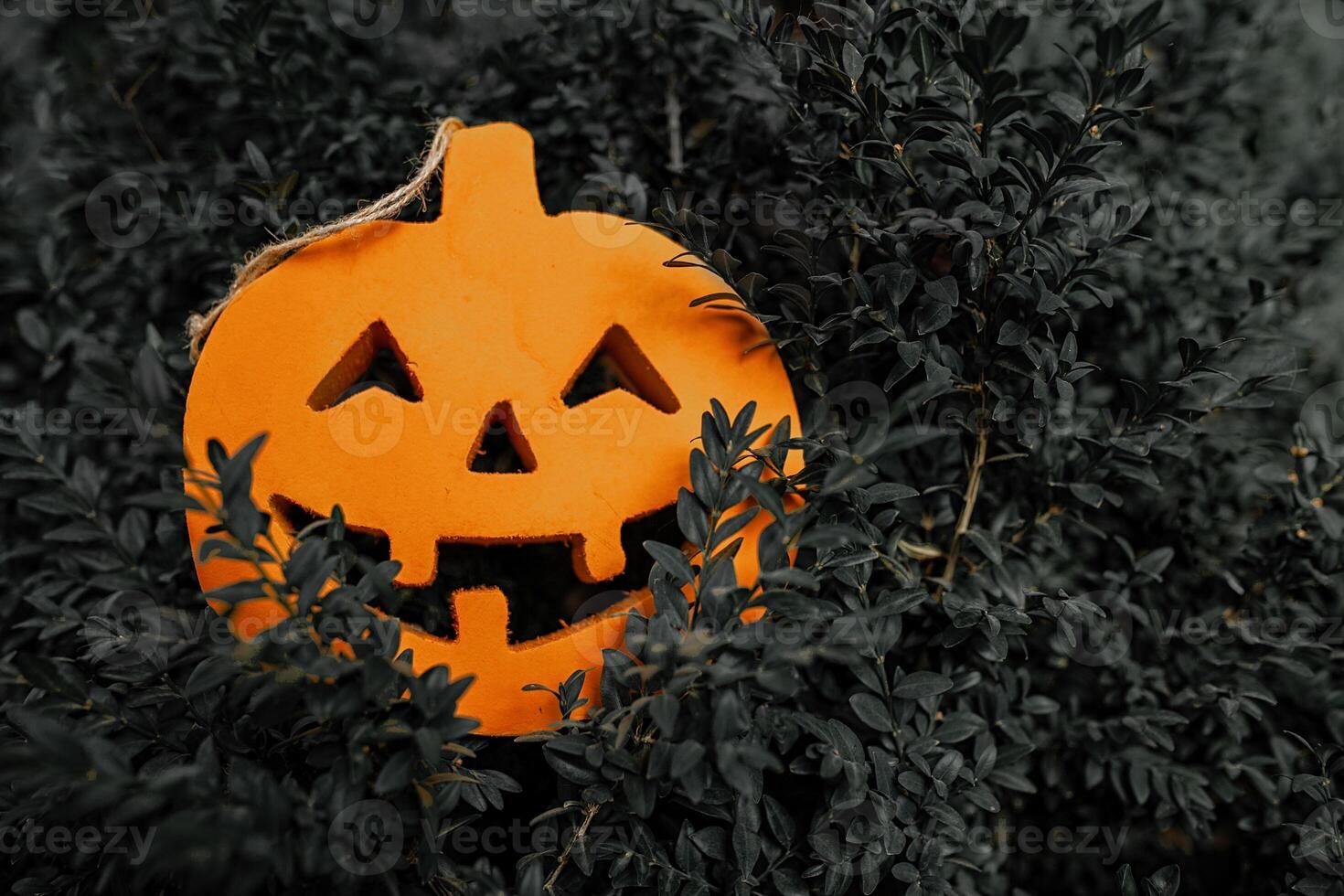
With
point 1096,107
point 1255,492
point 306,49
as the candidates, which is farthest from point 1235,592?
point 306,49

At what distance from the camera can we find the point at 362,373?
1.22m

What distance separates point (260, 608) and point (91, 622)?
190mm

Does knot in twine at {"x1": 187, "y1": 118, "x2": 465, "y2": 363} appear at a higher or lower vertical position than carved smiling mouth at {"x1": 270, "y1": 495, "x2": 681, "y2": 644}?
higher

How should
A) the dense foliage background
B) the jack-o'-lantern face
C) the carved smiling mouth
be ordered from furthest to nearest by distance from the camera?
the carved smiling mouth, the jack-o'-lantern face, the dense foliage background

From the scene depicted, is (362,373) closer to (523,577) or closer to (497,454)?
(497,454)

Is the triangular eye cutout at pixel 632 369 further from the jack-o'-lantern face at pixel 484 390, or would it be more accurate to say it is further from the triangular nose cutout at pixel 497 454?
the triangular nose cutout at pixel 497 454

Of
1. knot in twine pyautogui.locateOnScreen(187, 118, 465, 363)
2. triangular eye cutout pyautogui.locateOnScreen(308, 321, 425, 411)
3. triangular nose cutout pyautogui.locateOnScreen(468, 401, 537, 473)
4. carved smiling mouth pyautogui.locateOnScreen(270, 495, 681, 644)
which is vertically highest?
knot in twine pyautogui.locateOnScreen(187, 118, 465, 363)

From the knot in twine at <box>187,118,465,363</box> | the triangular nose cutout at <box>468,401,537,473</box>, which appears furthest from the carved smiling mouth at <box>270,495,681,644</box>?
the knot in twine at <box>187,118,465,363</box>

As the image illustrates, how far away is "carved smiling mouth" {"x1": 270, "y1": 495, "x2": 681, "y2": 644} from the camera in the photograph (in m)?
1.22

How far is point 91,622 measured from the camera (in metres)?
1.04

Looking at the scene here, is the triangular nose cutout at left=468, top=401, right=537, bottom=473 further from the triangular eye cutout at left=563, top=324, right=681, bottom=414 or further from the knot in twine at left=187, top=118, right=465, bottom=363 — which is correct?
the knot in twine at left=187, top=118, right=465, bottom=363

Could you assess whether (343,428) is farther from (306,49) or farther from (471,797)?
(306,49)

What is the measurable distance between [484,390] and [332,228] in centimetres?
25

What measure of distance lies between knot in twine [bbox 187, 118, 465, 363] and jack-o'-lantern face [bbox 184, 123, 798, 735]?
0.07ft
